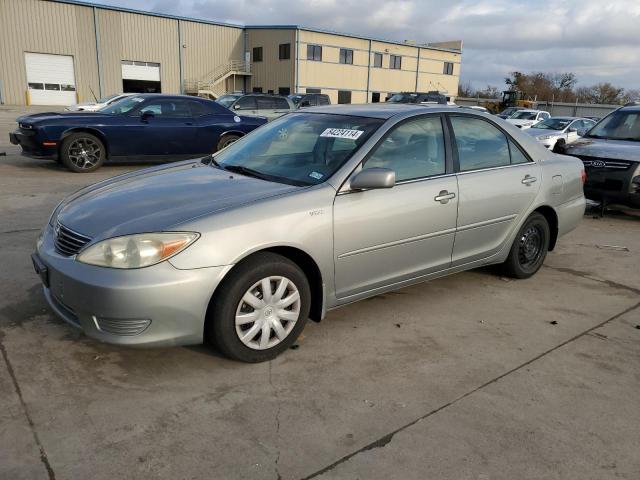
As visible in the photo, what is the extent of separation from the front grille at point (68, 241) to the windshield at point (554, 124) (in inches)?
708

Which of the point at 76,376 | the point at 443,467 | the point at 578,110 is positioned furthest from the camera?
the point at 578,110

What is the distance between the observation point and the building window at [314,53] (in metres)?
46.5

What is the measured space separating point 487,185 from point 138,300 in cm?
286

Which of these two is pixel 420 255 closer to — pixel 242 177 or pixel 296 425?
pixel 242 177

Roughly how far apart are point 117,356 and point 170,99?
342 inches

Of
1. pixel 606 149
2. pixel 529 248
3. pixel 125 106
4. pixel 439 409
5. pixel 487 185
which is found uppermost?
pixel 125 106

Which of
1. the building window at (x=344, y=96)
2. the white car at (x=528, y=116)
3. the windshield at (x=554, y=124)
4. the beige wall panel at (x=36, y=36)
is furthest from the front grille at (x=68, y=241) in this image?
the building window at (x=344, y=96)

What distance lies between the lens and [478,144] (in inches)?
175

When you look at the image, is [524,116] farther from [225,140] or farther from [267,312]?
[267,312]

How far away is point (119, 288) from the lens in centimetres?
281

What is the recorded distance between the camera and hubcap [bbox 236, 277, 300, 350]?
316cm

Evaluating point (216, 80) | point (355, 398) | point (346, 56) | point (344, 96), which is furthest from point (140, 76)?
point (355, 398)

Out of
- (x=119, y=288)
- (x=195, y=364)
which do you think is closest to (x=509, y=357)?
(x=195, y=364)

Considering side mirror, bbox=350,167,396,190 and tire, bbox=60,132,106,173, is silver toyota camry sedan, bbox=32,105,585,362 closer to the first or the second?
side mirror, bbox=350,167,396,190
